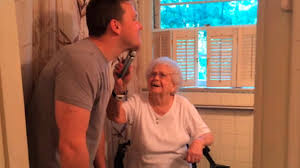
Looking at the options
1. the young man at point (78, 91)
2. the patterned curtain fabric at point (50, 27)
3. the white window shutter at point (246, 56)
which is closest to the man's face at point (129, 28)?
the young man at point (78, 91)

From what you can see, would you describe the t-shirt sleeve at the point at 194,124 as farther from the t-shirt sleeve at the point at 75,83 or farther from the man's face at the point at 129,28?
the t-shirt sleeve at the point at 75,83

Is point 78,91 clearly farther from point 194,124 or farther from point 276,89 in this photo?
point 194,124

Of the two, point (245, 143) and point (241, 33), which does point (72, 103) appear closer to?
point (241, 33)

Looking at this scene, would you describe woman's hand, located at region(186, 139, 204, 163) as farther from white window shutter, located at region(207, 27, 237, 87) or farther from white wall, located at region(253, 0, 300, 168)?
white wall, located at region(253, 0, 300, 168)

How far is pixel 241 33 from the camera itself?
Result: 188 cm

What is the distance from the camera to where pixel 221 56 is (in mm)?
1931

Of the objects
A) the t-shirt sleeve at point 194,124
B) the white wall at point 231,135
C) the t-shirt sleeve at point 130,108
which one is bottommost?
the white wall at point 231,135

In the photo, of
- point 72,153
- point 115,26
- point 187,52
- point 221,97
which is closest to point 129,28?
point 115,26

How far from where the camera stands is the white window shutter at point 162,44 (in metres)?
2.04

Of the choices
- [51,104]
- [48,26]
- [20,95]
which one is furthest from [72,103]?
[48,26]

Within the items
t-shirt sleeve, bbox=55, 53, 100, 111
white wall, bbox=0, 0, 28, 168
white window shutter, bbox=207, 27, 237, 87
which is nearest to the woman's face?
white window shutter, bbox=207, 27, 237, 87

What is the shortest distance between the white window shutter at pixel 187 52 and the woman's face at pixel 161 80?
0.45 metres

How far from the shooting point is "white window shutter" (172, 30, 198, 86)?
1.99 metres

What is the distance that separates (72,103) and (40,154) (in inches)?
12.2
